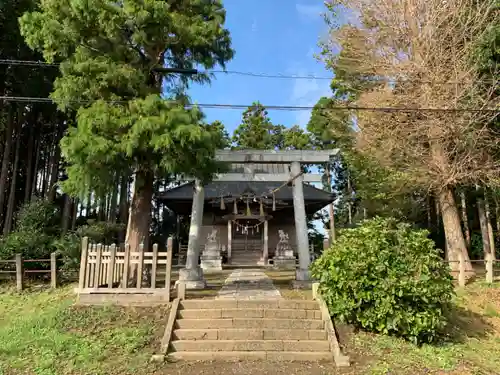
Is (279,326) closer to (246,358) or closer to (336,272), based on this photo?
(246,358)

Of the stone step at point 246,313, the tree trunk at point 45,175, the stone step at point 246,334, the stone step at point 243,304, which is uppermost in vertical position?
the tree trunk at point 45,175

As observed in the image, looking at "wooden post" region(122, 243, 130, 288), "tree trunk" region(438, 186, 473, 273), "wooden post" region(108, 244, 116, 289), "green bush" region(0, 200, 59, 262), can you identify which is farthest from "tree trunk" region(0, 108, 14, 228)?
"tree trunk" region(438, 186, 473, 273)

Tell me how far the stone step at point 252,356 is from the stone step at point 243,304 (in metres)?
1.26

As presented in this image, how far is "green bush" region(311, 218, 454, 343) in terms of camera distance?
5754 mm

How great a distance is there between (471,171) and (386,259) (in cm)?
583

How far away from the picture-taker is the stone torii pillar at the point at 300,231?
32.4 ft

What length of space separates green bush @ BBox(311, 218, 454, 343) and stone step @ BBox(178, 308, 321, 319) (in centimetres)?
55

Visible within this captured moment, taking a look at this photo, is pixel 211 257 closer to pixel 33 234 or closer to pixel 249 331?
pixel 33 234

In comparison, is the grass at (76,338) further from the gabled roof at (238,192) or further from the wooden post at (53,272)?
the gabled roof at (238,192)

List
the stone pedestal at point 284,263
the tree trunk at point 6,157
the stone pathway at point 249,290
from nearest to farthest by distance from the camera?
the stone pathway at point 249,290 < the tree trunk at point 6,157 < the stone pedestal at point 284,263

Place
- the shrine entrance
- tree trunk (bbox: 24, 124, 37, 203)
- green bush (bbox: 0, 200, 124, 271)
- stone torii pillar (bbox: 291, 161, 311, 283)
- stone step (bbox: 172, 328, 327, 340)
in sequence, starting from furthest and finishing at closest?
the shrine entrance
tree trunk (bbox: 24, 124, 37, 203)
stone torii pillar (bbox: 291, 161, 311, 283)
green bush (bbox: 0, 200, 124, 271)
stone step (bbox: 172, 328, 327, 340)

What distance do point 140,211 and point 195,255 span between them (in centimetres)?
250

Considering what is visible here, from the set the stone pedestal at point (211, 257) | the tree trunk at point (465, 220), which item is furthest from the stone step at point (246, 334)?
the tree trunk at point (465, 220)

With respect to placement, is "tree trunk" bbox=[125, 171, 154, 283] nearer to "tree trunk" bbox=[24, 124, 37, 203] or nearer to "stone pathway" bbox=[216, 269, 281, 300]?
"stone pathway" bbox=[216, 269, 281, 300]
